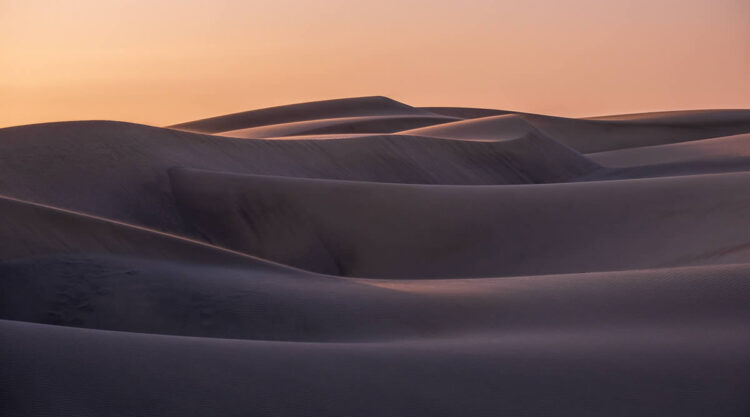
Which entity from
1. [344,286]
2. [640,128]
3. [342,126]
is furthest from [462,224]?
[640,128]

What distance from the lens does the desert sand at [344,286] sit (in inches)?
86.7

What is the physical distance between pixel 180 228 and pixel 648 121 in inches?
472

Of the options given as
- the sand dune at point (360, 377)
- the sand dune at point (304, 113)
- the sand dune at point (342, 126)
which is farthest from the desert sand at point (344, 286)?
the sand dune at point (304, 113)

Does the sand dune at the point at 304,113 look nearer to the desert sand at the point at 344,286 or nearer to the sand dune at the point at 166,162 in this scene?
the sand dune at the point at 166,162

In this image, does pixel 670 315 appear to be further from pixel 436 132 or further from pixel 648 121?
pixel 648 121

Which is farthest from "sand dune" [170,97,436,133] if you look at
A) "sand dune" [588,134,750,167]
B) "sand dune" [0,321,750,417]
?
"sand dune" [0,321,750,417]

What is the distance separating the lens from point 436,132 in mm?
10406

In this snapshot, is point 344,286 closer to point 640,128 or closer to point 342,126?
point 342,126

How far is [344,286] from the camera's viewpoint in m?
3.43

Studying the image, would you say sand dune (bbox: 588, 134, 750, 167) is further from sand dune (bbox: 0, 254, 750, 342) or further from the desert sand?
sand dune (bbox: 0, 254, 750, 342)

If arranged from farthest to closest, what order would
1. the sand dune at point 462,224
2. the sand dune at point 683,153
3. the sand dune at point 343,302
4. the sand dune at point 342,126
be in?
the sand dune at point 342,126 < the sand dune at point 683,153 < the sand dune at point 462,224 < the sand dune at point 343,302

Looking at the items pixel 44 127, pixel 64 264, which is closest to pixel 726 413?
pixel 64 264

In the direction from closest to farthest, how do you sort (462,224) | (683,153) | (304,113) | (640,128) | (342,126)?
1. (462,224)
2. (683,153)
3. (342,126)
4. (640,128)
5. (304,113)

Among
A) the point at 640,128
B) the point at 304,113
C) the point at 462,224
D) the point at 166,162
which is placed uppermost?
the point at 304,113
